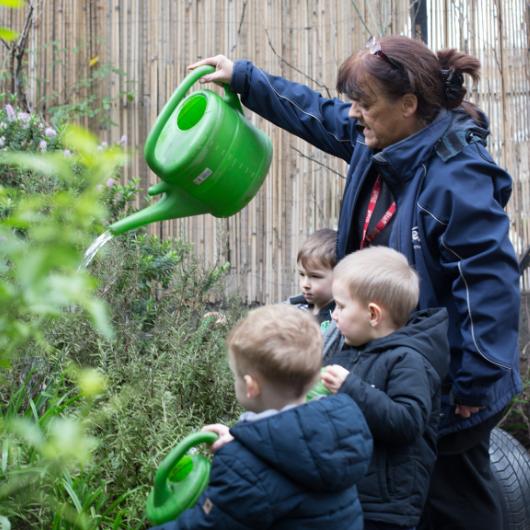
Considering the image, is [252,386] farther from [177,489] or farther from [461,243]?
[461,243]

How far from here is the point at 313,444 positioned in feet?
6.61

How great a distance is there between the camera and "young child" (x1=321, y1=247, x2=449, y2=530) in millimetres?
2379

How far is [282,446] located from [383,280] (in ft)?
2.36

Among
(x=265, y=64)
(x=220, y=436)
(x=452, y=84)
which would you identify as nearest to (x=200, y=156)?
(x=452, y=84)

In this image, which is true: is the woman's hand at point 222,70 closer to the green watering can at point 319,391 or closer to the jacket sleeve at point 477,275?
the jacket sleeve at point 477,275

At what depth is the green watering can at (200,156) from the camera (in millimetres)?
3262

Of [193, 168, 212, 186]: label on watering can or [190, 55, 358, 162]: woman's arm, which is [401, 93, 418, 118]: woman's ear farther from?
[193, 168, 212, 186]: label on watering can

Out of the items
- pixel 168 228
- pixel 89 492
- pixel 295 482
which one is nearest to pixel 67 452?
pixel 295 482

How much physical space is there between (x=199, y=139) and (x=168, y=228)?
118 inches

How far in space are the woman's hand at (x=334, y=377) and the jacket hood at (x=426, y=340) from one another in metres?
0.17

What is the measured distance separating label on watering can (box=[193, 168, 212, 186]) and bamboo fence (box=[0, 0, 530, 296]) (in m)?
2.47

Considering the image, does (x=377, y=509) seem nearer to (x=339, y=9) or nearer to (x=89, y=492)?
(x=89, y=492)

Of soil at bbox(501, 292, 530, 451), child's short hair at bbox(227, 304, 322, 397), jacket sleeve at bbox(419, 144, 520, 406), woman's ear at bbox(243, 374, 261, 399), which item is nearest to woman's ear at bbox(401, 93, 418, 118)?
jacket sleeve at bbox(419, 144, 520, 406)

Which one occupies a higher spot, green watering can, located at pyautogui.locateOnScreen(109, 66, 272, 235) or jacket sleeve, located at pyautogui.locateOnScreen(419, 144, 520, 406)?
green watering can, located at pyautogui.locateOnScreen(109, 66, 272, 235)
